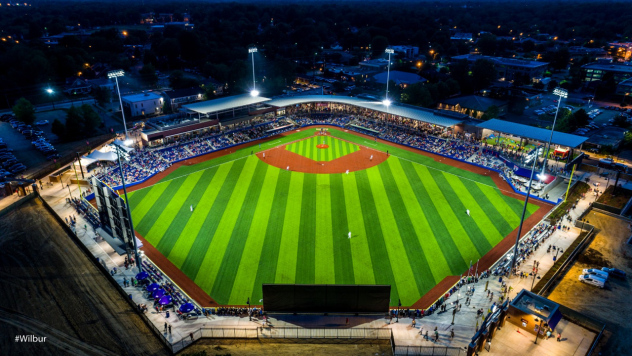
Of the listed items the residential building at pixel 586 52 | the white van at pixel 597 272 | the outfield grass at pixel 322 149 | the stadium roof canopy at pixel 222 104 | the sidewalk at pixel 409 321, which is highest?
the residential building at pixel 586 52

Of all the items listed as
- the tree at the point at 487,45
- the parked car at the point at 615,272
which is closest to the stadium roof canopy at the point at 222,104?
the parked car at the point at 615,272

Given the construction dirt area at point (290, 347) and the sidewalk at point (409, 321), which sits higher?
the construction dirt area at point (290, 347)

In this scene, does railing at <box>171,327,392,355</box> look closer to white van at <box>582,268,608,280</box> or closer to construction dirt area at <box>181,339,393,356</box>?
construction dirt area at <box>181,339,393,356</box>

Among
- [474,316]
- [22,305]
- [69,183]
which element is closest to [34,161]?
[69,183]

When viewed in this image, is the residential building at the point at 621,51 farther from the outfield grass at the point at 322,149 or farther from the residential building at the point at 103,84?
the residential building at the point at 103,84

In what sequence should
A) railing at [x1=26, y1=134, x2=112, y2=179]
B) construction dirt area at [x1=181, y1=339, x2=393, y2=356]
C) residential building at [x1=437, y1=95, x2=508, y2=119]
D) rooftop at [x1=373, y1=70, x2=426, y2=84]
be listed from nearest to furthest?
construction dirt area at [x1=181, y1=339, x2=393, y2=356] < railing at [x1=26, y1=134, x2=112, y2=179] < residential building at [x1=437, y1=95, x2=508, y2=119] < rooftop at [x1=373, y1=70, x2=426, y2=84]

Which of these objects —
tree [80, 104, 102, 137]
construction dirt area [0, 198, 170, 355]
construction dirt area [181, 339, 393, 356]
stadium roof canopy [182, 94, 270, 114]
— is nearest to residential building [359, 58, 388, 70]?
stadium roof canopy [182, 94, 270, 114]

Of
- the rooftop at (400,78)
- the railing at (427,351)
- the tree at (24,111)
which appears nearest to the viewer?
the railing at (427,351)
